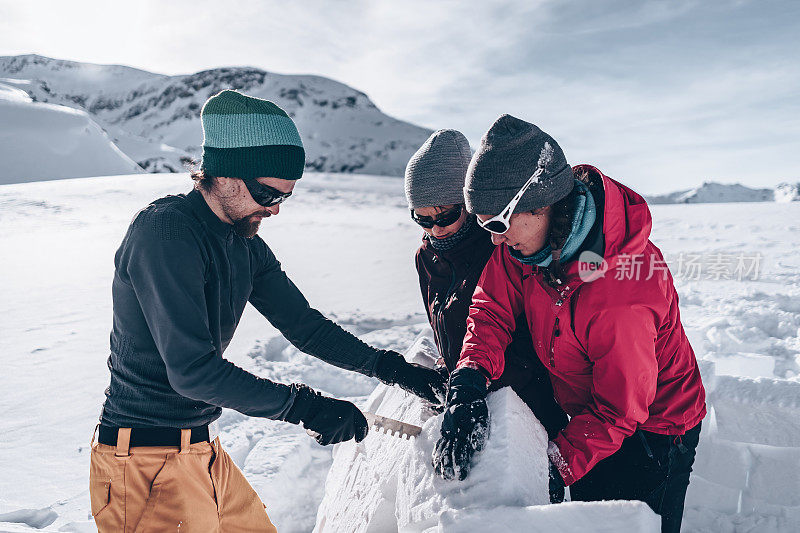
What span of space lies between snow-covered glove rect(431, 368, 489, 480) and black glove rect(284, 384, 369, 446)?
1.36ft

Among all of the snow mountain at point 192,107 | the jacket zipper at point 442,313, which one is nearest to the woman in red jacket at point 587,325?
the jacket zipper at point 442,313

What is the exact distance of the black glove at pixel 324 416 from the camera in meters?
1.90

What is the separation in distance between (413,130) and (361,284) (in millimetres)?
50171

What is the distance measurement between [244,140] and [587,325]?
4.46ft

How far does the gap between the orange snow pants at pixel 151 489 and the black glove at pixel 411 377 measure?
2.75 feet

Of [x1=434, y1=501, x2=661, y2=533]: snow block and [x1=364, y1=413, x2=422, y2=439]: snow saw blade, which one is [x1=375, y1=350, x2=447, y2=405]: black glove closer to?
[x1=364, y1=413, x2=422, y2=439]: snow saw blade

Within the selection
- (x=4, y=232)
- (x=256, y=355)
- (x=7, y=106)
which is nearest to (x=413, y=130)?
(x=7, y=106)

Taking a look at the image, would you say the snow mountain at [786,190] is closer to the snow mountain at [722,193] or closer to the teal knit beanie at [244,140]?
the snow mountain at [722,193]

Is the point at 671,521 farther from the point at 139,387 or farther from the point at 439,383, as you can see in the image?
the point at 139,387

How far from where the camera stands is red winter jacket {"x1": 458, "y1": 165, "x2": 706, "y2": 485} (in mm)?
1525

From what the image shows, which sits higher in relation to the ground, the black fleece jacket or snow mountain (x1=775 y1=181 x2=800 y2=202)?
snow mountain (x1=775 y1=181 x2=800 y2=202)

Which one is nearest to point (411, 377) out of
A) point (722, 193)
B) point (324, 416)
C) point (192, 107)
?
point (324, 416)

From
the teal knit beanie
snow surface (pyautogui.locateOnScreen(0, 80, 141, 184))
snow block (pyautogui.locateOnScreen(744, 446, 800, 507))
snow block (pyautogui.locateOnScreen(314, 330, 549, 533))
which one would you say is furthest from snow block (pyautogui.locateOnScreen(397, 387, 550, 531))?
snow surface (pyautogui.locateOnScreen(0, 80, 141, 184))

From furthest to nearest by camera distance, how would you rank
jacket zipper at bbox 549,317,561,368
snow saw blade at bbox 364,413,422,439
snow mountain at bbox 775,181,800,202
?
snow mountain at bbox 775,181,800,202
snow saw blade at bbox 364,413,422,439
jacket zipper at bbox 549,317,561,368
